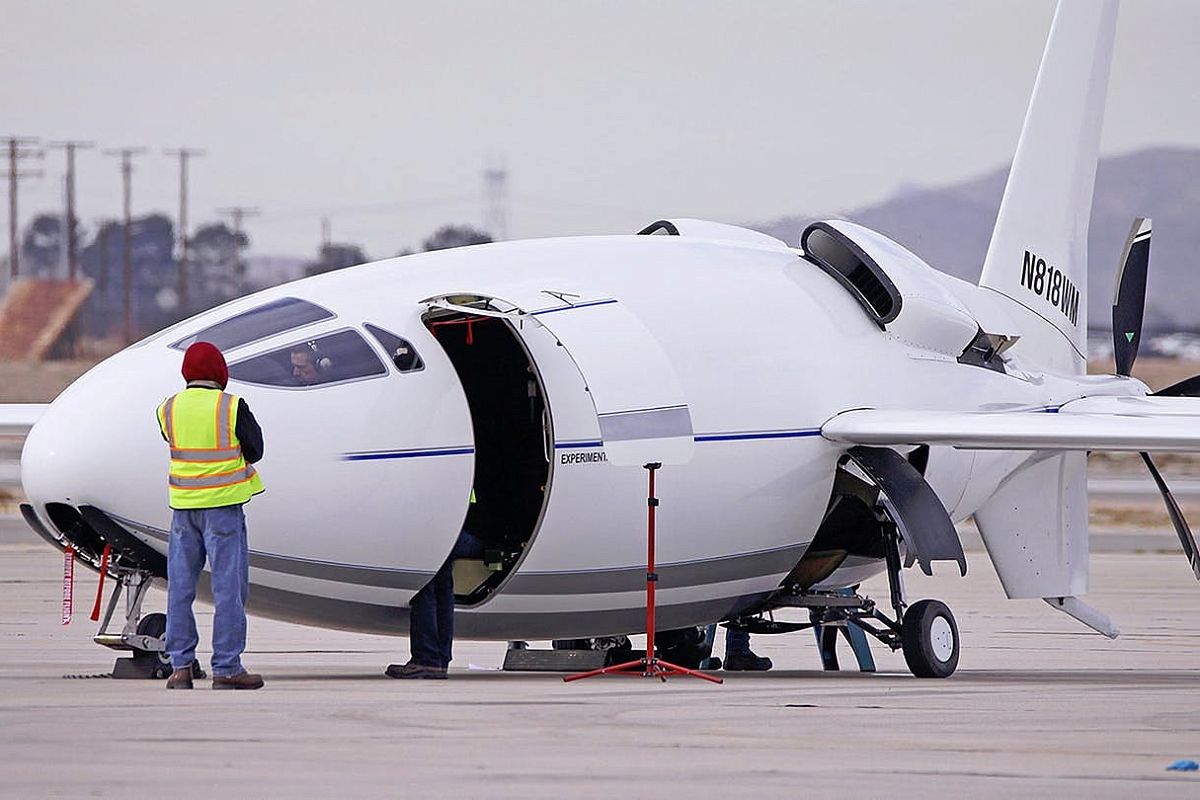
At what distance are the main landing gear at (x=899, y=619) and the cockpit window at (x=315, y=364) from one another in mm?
4200

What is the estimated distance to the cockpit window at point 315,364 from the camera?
1300 cm

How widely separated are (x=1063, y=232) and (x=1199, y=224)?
311 feet

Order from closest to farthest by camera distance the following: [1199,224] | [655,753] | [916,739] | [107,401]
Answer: [655,753] < [916,739] < [107,401] < [1199,224]

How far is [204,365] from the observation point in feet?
40.4

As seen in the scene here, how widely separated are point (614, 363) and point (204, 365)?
3013 mm

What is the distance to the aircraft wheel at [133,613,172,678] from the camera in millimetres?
13227

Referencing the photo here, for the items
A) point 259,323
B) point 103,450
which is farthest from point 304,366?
point 103,450

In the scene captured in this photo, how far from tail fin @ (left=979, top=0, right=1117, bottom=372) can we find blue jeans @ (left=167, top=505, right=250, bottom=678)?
1008 cm

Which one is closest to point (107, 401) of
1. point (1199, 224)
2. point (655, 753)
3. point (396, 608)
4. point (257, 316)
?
point (257, 316)

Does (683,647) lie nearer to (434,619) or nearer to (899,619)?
(899,619)

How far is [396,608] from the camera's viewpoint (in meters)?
13.8

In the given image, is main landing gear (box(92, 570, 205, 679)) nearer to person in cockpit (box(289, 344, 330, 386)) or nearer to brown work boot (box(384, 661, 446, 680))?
brown work boot (box(384, 661, 446, 680))

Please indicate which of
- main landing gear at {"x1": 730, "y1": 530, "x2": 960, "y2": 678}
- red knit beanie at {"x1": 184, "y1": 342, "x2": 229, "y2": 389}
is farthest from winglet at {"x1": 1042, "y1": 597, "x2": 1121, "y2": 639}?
red knit beanie at {"x1": 184, "y1": 342, "x2": 229, "y2": 389}

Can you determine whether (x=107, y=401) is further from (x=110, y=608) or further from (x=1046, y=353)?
(x=1046, y=353)
